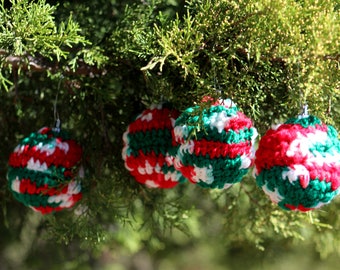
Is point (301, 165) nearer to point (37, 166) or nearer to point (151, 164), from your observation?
point (151, 164)

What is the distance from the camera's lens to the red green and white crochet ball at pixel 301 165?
0.61 meters

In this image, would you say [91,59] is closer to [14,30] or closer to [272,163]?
[14,30]

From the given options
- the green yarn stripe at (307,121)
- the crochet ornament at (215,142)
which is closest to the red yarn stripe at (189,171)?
the crochet ornament at (215,142)

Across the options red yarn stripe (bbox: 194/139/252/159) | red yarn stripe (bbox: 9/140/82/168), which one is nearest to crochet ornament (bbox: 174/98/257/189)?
red yarn stripe (bbox: 194/139/252/159)

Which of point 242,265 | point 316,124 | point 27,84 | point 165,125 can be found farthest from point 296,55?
point 242,265

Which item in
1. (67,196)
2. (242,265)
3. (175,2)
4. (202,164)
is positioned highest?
(175,2)

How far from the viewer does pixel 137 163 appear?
2.43 feet

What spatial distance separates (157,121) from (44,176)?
160 millimetres

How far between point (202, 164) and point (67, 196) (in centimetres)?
22

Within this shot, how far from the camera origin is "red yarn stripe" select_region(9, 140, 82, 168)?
29.3 inches

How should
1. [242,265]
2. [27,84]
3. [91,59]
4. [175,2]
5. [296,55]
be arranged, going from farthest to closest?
[242,265] < [27,84] < [175,2] < [91,59] < [296,55]

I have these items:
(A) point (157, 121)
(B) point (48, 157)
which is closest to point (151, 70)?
(A) point (157, 121)

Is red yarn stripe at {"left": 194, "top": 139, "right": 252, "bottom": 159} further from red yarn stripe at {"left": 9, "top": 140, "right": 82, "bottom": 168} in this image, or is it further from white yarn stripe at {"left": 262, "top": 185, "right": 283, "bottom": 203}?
red yarn stripe at {"left": 9, "top": 140, "right": 82, "bottom": 168}

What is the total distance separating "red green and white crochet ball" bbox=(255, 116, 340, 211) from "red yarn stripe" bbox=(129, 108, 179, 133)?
0.47ft
